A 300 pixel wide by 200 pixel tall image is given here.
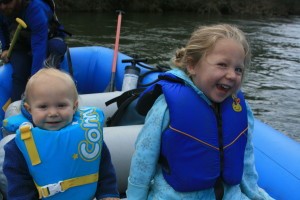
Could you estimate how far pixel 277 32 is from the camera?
1163 cm

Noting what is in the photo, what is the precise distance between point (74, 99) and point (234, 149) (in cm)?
55

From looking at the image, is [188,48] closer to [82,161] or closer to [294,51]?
[82,161]

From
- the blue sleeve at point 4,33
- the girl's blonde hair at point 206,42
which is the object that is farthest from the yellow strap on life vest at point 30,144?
the blue sleeve at point 4,33

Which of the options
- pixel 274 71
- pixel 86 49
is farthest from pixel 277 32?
pixel 86 49

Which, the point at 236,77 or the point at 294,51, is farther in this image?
the point at 294,51

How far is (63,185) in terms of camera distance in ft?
4.60

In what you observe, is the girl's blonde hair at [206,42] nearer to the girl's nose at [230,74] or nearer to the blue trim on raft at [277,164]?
the girl's nose at [230,74]

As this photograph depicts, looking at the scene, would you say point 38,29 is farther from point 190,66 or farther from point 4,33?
point 190,66

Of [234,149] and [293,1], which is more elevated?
[234,149]

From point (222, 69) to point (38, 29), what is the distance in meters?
1.68

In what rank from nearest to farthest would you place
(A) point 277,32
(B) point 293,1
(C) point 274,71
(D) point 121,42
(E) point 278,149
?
(E) point 278,149 < (C) point 274,71 < (D) point 121,42 < (A) point 277,32 < (B) point 293,1

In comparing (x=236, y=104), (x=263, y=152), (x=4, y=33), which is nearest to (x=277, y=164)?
(x=263, y=152)

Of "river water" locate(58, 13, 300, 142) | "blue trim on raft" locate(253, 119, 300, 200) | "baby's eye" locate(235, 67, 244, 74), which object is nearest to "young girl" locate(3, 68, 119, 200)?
"baby's eye" locate(235, 67, 244, 74)

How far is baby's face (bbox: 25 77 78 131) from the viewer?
133 cm
